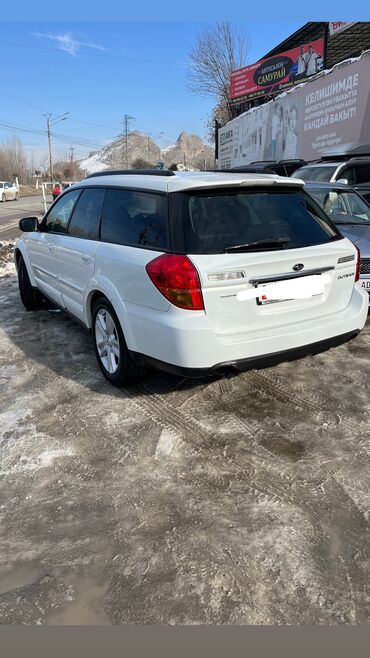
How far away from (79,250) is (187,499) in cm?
255

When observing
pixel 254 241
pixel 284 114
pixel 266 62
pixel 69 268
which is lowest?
pixel 69 268

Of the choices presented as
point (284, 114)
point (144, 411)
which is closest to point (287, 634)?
point (144, 411)

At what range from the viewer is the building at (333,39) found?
26.5 m

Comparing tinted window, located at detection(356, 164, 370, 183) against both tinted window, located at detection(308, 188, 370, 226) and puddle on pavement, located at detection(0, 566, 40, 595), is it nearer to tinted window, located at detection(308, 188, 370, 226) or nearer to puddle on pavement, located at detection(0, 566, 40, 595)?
tinted window, located at detection(308, 188, 370, 226)

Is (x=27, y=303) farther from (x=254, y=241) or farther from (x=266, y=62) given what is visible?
(x=266, y=62)

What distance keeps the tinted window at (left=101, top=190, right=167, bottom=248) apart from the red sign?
2873cm

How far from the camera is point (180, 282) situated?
2.97 m

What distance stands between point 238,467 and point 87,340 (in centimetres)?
274

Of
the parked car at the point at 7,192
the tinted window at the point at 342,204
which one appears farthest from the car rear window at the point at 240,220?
the parked car at the point at 7,192

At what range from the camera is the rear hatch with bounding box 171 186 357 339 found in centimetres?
303

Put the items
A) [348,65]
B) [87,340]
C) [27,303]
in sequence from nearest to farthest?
1. [87,340]
2. [27,303]
3. [348,65]

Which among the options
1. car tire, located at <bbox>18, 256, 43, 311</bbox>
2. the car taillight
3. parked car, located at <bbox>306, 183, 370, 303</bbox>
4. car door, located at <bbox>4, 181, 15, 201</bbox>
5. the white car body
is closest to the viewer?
the car taillight

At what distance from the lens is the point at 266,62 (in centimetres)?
3241

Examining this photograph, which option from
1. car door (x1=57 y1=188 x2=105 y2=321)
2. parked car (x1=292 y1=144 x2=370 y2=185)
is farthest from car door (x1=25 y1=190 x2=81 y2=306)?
parked car (x1=292 y1=144 x2=370 y2=185)
